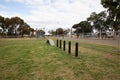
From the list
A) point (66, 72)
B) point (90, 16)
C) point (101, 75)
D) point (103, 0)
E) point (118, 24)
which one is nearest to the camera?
point (101, 75)

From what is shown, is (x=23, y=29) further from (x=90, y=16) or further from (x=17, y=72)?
(x=17, y=72)

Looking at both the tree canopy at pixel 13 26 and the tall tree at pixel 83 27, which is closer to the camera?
the tree canopy at pixel 13 26

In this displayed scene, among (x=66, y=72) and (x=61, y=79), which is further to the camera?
(x=66, y=72)

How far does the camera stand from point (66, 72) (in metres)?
6.79

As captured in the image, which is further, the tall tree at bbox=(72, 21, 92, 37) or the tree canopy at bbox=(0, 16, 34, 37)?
the tall tree at bbox=(72, 21, 92, 37)

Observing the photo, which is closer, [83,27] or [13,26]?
[13,26]

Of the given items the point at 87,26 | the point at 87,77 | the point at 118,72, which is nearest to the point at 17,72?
the point at 87,77

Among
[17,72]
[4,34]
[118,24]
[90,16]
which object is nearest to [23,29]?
[4,34]

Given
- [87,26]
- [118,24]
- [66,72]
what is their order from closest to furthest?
[66,72] → [118,24] → [87,26]

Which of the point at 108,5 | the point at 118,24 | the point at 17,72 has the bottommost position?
the point at 17,72

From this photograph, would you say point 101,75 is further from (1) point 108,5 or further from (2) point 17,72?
(1) point 108,5

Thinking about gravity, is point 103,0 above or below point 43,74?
above

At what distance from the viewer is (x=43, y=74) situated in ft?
21.5

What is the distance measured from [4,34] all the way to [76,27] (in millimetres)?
48871
